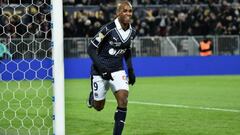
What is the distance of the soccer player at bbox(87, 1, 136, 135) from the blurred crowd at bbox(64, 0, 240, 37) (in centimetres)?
1717

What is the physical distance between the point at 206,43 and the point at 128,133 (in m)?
17.1

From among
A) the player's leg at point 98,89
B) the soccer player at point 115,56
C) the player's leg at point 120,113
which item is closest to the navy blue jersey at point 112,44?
the soccer player at point 115,56

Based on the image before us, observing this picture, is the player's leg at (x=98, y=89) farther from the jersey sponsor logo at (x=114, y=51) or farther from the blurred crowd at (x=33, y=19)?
the blurred crowd at (x=33, y=19)

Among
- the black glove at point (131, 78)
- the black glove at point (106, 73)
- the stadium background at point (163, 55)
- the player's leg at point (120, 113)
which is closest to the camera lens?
the player's leg at point (120, 113)

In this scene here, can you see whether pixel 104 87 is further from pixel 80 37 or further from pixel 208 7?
pixel 208 7

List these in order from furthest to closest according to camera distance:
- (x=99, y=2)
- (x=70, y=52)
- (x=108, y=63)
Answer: (x=99, y=2) → (x=70, y=52) → (x=108, y=63)

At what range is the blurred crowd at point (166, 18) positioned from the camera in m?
26.0

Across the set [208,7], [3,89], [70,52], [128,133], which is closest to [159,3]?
[208,7]

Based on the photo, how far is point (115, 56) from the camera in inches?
326

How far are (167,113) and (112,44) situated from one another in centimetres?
387

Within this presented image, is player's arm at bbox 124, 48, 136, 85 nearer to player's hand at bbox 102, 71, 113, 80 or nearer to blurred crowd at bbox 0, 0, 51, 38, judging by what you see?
player's hand at bbox 102, 71, 113, 80

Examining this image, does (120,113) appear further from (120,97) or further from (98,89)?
(98,89)

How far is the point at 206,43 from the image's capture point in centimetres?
2561

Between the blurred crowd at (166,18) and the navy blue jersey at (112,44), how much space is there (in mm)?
17181
